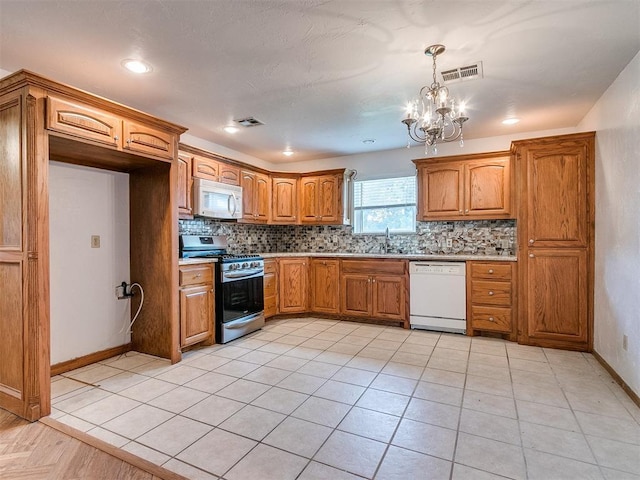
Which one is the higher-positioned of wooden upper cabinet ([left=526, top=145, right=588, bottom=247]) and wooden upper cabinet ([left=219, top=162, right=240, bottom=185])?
wooden upper cabinet ([left=219, top=162, right=240, bottom=185])

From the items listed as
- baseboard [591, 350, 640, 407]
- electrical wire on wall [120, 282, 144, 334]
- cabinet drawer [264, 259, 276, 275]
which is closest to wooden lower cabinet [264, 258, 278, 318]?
cabinet drawer [264, 259, 276, 275]

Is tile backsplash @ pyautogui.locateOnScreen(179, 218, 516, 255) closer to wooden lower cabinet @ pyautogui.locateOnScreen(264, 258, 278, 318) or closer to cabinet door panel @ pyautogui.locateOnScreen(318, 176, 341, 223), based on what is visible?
cabinet door panel @ pyautogui.locateOnScreen(318, 176, 341, 223)

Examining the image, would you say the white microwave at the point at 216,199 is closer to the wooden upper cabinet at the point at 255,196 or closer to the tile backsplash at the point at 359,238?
the wooden upper cabinet at the point at 255,196

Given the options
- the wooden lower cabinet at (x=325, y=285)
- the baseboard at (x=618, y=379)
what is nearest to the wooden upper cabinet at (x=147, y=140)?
the wooden lower cabinet at (x=325, y=285)

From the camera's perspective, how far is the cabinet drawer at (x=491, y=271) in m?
3.75

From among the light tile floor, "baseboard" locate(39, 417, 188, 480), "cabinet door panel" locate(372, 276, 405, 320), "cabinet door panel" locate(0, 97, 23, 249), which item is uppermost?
"cabinet door panel" locate(0, 97, 23, 249)

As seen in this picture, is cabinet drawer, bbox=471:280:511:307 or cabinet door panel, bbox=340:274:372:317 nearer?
cabinet drawer, bbox=471:280:511:307

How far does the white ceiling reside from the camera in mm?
1901

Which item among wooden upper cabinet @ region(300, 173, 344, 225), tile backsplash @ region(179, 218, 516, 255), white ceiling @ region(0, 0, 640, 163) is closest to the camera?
white ceiling @ region(0, 0, 640, 163)

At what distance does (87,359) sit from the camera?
3.07 metres

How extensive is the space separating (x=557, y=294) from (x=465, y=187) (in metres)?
1.58

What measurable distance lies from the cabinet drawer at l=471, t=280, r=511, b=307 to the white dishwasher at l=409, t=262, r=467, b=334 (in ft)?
0.38

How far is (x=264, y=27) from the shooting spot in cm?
205

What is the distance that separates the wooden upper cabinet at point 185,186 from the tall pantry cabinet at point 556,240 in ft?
11.6
